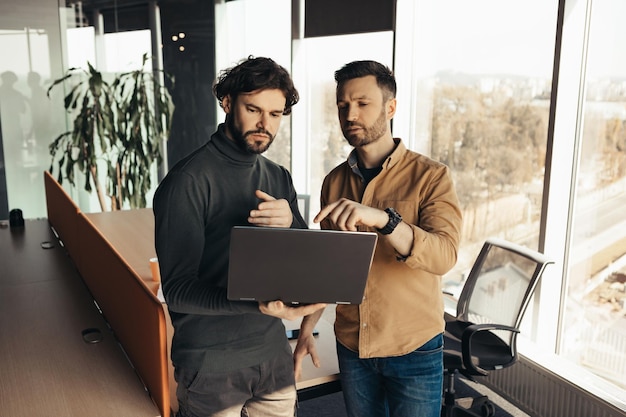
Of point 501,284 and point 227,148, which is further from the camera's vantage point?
point 501,284

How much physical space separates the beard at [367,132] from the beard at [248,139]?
33cm

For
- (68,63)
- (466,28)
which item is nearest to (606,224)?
(466,28)

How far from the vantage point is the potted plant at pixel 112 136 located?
5.13 metres

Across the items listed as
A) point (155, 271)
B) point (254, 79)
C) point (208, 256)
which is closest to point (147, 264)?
point (155, 271)

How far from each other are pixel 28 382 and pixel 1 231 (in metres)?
2.55

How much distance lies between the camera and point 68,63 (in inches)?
216

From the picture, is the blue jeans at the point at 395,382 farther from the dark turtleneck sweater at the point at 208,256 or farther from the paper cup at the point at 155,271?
the paper cup at the point at 155,271

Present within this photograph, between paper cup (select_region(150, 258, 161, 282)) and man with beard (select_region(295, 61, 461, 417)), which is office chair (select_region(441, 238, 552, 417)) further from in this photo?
paper cup (select_region(150, 258, 161, 282))

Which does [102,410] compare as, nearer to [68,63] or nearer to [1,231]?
[1,231]

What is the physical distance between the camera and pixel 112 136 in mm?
5168

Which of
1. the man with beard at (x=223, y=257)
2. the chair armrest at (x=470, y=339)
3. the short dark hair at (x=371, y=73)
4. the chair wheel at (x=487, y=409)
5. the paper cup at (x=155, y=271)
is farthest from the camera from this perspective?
the chair wheel at (x=487, y=409)

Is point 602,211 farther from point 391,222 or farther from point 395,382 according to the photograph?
point 391,222

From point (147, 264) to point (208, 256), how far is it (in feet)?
5.38

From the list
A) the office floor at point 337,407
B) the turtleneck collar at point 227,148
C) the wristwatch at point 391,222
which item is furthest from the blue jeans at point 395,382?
the office floor at point 337,407
